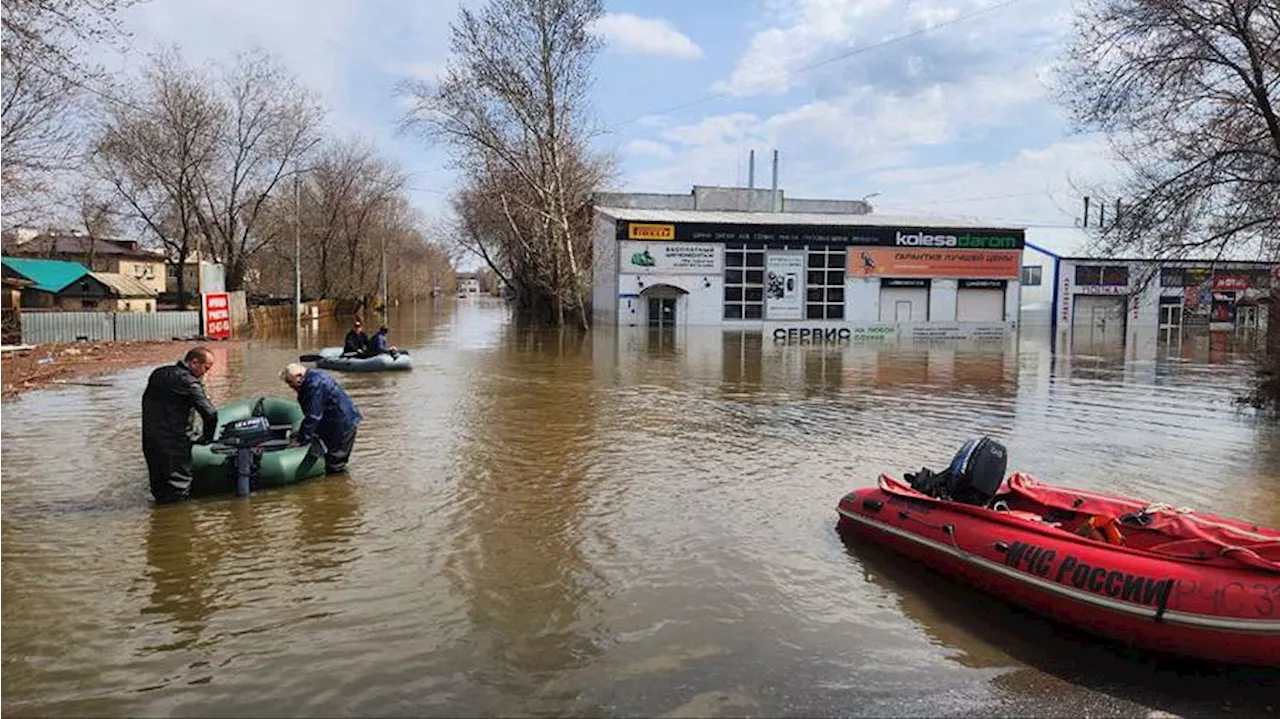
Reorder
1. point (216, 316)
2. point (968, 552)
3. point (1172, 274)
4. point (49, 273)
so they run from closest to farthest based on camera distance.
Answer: point (968, 552) < point (1172, 274) < point (216, 316) < point (49, 273)

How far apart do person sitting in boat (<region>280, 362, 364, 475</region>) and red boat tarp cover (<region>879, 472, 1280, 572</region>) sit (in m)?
5.52

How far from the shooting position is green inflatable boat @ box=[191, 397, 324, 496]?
864 centimetres

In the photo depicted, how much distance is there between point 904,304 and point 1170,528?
40929mm

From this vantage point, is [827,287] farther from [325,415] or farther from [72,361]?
[325,415]

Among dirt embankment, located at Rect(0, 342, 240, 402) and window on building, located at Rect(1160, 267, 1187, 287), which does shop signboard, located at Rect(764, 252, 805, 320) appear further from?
window on building, located at Rect(1160, 267, 1187, 287)

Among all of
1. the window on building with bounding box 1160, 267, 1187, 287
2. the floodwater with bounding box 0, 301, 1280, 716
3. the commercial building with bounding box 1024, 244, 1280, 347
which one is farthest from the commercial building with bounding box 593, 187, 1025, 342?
the floodwater with bounding box 0, 301, 1280, 716

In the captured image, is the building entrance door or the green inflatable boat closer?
the green inflatable boat

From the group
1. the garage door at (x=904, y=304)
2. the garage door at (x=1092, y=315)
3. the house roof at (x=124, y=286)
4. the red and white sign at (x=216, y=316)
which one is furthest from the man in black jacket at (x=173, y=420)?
the garage door at (x=1092, y=315)

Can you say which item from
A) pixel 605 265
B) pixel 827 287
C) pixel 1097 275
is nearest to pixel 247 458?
pixel 605 265

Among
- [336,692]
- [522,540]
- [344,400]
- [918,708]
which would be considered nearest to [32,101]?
[344,400]

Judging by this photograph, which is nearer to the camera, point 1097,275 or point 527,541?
point 527,541

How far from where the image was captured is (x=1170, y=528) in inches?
244

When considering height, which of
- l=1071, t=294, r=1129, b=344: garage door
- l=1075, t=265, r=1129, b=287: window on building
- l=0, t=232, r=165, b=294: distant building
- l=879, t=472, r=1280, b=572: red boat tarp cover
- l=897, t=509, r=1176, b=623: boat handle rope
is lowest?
l=897, t=509, r=1176, b=623: boat handle rope

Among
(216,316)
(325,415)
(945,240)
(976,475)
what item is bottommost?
(976,475)
